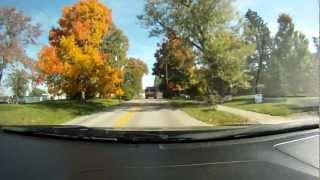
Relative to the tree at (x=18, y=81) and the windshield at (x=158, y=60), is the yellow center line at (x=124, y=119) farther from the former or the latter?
the tree at (x=18, y=81)

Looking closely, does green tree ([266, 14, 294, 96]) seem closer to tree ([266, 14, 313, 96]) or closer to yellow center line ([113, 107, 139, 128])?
tree ([266, 14, 313, 96])

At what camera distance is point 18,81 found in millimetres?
2162

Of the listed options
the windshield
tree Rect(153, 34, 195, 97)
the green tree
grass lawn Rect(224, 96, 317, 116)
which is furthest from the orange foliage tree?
the green tree

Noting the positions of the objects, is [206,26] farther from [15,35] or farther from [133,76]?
[15,35]

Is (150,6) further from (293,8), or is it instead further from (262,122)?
(262,122)

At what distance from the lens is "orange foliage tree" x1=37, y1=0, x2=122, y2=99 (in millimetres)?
2170

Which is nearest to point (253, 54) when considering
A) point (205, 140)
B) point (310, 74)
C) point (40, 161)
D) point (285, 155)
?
point (310, 74)

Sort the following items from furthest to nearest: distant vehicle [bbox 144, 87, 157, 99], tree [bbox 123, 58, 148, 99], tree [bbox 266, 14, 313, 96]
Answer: distant vehicle [bbox 144, 87, 157, 99] → tree [bbox 123, 58, 148, 99] → tree [bbox 266, 14, 313, 96]

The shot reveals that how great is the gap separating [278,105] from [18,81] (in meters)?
1.26

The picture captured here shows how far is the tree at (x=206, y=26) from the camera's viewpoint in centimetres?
217

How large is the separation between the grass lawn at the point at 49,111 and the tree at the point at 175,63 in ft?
0.96

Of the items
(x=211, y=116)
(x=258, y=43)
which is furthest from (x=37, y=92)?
(x=258, y=43)

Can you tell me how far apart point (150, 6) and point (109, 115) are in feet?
1.87

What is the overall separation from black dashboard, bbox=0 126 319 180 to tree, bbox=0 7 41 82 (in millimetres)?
447
